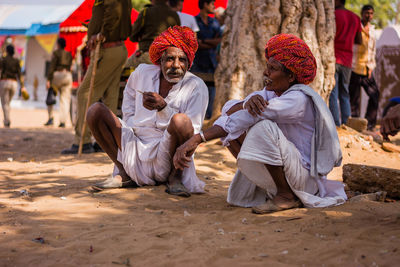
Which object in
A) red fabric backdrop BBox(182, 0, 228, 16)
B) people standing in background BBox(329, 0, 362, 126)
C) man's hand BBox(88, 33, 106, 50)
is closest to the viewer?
man's hand BBox(88, 33, 106, 50)

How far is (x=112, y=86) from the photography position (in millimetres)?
7148

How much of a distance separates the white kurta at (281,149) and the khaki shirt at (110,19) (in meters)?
3.45

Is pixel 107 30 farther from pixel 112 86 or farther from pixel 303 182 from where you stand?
pixel 303 182

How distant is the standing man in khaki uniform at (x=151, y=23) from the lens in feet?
22.9

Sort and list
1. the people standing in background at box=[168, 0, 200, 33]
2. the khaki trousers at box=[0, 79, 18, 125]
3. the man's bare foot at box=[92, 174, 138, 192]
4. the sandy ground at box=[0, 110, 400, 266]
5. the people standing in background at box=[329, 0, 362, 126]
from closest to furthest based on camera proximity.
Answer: the sandy ground at box=[0, 110, 400, 266] < the man's bare foot at box=[92, 174, 138, 192] < the people standing in background at box=[168, 0, 200, 33] < the people standing in background at box=[329, 0, 362, 126] < the khaki trousers at box=[0, 79, 18, 125]

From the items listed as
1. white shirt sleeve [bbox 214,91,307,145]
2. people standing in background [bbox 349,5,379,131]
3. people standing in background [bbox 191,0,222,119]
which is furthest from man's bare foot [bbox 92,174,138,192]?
people standing in background [bbox 349,5,379,131]

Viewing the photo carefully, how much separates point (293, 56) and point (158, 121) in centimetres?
136

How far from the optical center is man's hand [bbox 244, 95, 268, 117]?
3518 mm

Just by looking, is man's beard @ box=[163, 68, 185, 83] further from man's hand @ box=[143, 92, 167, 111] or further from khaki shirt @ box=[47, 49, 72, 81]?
khaki shirt @ box=[47, 49, 72, 81]

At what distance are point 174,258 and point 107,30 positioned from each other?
4.70 metres

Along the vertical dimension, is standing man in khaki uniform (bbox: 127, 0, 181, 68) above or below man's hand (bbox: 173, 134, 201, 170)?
above

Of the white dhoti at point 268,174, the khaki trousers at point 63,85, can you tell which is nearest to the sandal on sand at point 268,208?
the white dhoti at point 268,174

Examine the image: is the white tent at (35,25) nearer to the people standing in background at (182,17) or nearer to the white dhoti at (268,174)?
the people standing in background at (182,17)

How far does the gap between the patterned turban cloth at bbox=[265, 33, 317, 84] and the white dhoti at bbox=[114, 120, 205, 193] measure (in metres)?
1.23
